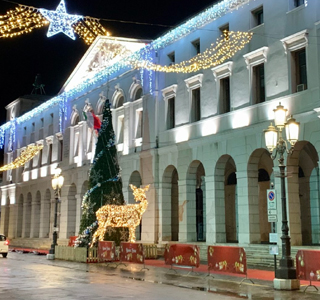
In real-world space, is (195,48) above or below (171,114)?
above

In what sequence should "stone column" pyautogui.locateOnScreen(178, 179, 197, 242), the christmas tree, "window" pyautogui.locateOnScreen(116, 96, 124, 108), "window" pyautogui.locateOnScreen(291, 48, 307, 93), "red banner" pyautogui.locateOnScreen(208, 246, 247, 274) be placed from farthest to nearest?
1. "window" pyautogui.locateOnScreen(116, 96, 124, 108)
2. "stone column" pyautogui.locateOnScreen(178, 179, 197, 242)
3. the christmas tree
4. "window" pyautogui.locateOnScreen(291, 48, 307, 93)
5. "red banner" pyautogui.locateOnScreen(208, 246, 247, 274)

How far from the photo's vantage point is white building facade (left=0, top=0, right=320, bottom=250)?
23.8 metres

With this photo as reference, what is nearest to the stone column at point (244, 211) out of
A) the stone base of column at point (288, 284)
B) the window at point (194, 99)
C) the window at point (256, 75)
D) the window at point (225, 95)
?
the window at point (256, 75)

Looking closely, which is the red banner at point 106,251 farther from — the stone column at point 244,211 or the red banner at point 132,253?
the stone column at point 244,211

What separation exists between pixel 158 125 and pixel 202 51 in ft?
20.4

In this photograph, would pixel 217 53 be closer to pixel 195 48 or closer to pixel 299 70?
pixel 195 48

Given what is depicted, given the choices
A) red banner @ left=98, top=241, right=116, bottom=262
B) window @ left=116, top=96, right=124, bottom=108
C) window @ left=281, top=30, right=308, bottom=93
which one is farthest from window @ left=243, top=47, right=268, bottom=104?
window @ left=116, top=96, right=124, bottom=108

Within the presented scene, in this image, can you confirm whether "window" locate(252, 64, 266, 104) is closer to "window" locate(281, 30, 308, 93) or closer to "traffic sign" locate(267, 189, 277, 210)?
"window" locate(281, 30, 308, 93)

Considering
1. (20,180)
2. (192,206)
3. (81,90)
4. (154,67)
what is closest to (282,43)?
(154,67)

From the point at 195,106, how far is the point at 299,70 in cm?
817

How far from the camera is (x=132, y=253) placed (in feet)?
A: 78.8

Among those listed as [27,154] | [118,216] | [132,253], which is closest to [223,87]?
[118,216]

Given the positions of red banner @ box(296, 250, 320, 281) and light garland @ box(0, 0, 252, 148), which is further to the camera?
light garland @ box(0, 0, 252, 148)

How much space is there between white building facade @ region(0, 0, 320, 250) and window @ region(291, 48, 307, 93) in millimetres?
55
